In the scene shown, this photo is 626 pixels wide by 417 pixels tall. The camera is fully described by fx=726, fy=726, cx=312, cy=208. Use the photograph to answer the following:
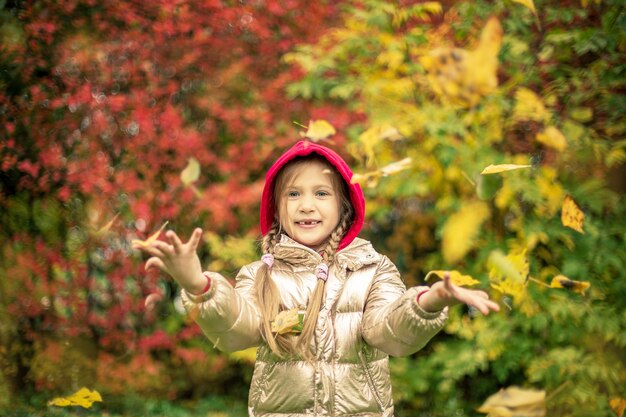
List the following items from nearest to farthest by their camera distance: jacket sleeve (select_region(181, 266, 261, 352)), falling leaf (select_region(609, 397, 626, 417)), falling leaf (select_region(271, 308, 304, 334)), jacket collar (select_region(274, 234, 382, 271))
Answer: jacket sleeve (select_region(181, 266, 261, 352))
falling leaf (select_region(271, 308, 304, 334))
jacket collar (select_region(274, 234, 382, 271))
falling leaf (select_region(609, 397, 626, 417))

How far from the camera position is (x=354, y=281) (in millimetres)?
2023

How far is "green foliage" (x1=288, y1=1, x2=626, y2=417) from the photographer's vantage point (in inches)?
138

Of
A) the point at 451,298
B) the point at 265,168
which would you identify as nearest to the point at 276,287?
the point at 451,298

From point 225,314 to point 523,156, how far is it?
239 cm

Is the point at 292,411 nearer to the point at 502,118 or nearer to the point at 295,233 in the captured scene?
the point at 295,233

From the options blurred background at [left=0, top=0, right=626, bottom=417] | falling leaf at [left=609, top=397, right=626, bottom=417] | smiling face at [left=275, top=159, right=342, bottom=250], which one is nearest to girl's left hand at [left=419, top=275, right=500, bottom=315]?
smiling face at [left=275, top=159, right=342, bottom=250]

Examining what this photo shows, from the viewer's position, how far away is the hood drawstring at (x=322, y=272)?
198 centimetres

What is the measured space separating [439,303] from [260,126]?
2.93 m

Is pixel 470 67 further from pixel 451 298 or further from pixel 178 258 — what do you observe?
pixel 178 258

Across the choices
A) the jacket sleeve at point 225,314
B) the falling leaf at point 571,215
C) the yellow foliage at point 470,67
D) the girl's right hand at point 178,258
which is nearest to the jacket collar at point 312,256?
the jacket sleeve at point 225,314

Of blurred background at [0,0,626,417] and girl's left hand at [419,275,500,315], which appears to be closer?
girl's left hand at [419,275,500,315]

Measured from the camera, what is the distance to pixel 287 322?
1.90m

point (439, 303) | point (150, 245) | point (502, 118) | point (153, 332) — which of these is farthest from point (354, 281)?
point (153, 332)

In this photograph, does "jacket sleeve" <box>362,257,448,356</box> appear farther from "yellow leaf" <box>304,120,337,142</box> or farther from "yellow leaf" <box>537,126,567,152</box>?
"yellow leaf" <box>537,126,567,152</box>
